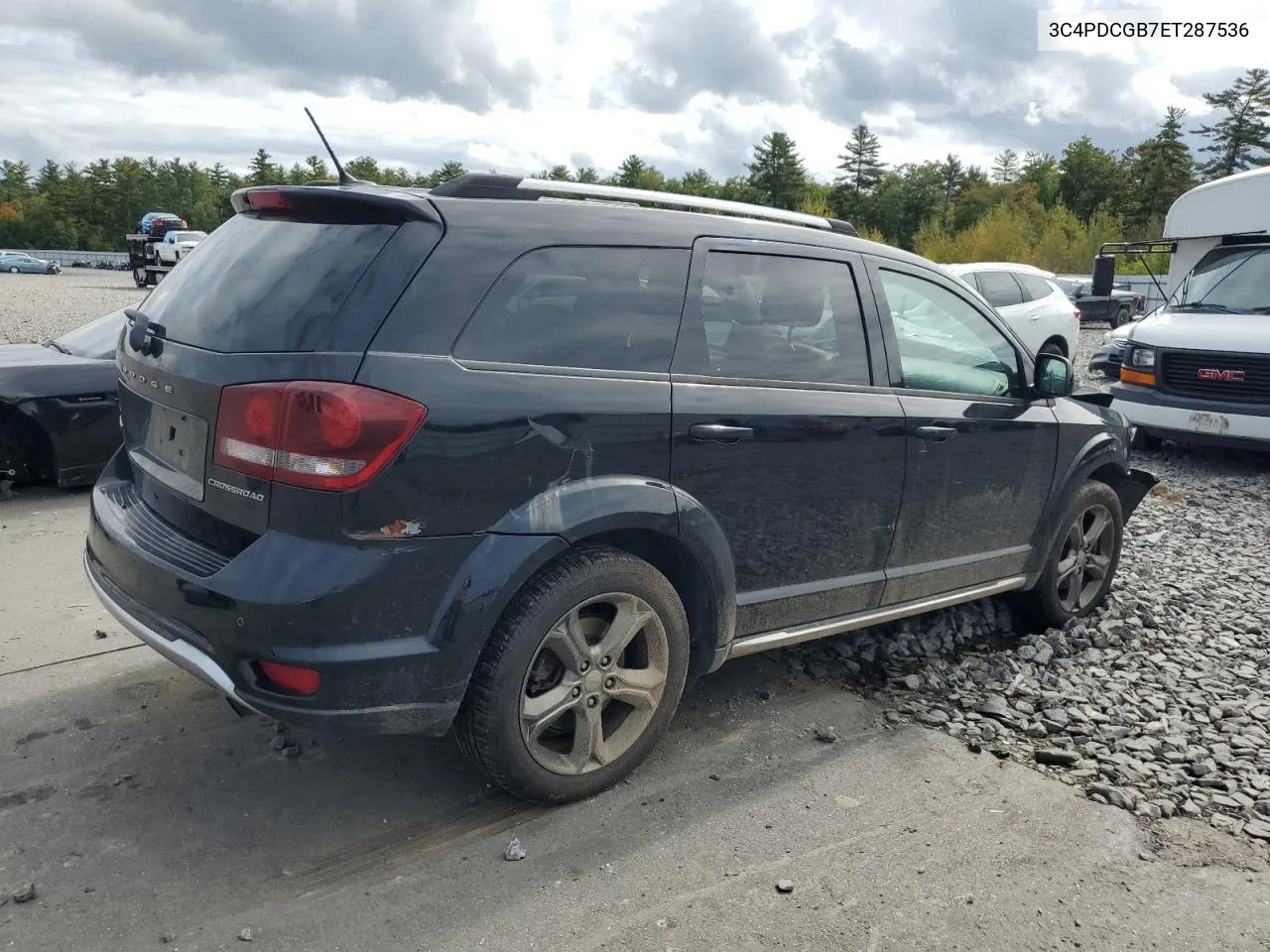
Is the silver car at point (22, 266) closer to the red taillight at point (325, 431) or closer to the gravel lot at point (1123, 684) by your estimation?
the gravel lot at point (1123, 684)

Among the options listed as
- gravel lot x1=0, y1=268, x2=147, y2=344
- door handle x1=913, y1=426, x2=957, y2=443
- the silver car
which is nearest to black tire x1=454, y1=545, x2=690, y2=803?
door handle x1=913, y1=426, x2=957, y2=443

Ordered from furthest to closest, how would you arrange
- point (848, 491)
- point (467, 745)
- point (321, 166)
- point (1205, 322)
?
point (321, 166)
point (1205, 322)
point (848, 491)
point (467, 745)

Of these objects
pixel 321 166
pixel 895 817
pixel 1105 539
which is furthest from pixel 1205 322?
pixel 321 166

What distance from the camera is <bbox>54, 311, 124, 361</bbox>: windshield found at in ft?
23.7

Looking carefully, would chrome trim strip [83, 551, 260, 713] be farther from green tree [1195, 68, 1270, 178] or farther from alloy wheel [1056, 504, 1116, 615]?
green tree [1195, 68, 1270, 178]

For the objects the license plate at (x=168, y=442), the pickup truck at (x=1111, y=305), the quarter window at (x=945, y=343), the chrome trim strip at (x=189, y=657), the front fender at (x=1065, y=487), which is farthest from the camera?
the pickup truck at (x=1111, y=305)

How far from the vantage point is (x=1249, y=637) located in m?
5.16

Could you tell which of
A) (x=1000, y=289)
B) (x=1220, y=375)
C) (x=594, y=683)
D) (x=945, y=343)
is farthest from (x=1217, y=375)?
(x=594, y=683)

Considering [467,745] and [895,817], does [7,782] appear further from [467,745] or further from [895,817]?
[895,817]

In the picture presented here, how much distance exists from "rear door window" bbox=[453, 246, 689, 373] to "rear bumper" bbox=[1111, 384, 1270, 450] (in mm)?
6455

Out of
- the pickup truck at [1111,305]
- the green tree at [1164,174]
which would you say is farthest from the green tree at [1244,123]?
the pickup truck at [1111,305]

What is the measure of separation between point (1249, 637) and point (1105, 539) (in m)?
0.81

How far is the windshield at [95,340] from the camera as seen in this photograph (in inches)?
284

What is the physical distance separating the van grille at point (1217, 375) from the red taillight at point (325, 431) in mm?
8524
